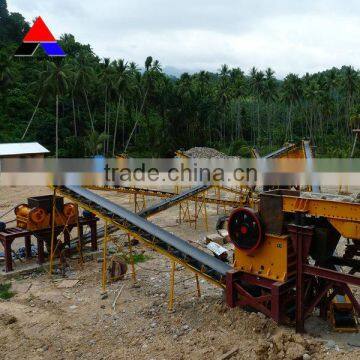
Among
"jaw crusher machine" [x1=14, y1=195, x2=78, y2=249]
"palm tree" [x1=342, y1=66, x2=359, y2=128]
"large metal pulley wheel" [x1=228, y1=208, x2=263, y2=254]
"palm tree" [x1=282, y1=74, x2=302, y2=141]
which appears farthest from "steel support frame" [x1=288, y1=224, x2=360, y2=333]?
"palm tree" [x1=342, y1=66, x2=359, y2=128]

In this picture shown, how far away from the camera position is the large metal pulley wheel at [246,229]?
356 inches

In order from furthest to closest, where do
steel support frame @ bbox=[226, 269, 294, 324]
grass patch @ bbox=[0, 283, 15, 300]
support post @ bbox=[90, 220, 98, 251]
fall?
support post @ bbox=[90, 220, 98, 251], grass patch @ bbox=[0, 283, 15, 300], steel support frame @ bbox=[226, 269, 294, 324]

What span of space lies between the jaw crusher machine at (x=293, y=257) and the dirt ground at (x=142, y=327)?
1.33 feet

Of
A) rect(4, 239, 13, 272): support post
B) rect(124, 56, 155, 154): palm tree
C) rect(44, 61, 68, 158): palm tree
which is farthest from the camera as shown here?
rect(124, 56, 155, 154): palm tree

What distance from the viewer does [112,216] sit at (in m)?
12.3

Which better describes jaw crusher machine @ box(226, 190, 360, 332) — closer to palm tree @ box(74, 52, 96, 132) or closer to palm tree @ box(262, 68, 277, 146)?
palm tree @ box(74, 52, 96, 132)

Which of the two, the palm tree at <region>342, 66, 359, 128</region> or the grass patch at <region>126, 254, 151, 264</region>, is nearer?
the grass patch at <region>126, 254, 151, 264</region>

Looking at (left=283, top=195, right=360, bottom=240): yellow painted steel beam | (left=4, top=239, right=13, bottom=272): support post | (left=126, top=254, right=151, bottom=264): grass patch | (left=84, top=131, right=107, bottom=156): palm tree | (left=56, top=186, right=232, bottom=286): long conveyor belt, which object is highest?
(left=84, top=131, right=107, bottom=156): palm tree

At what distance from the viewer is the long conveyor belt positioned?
34.3 feet

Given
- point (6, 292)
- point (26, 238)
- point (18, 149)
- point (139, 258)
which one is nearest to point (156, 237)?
point (139, 258)

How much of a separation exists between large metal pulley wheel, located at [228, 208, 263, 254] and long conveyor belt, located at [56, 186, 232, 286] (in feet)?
3.73

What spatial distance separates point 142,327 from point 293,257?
12.6 ft

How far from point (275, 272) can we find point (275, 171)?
383 inches

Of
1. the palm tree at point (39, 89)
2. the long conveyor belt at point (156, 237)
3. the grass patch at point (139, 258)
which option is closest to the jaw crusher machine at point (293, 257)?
the long conveyor belt at point (156, 237)
